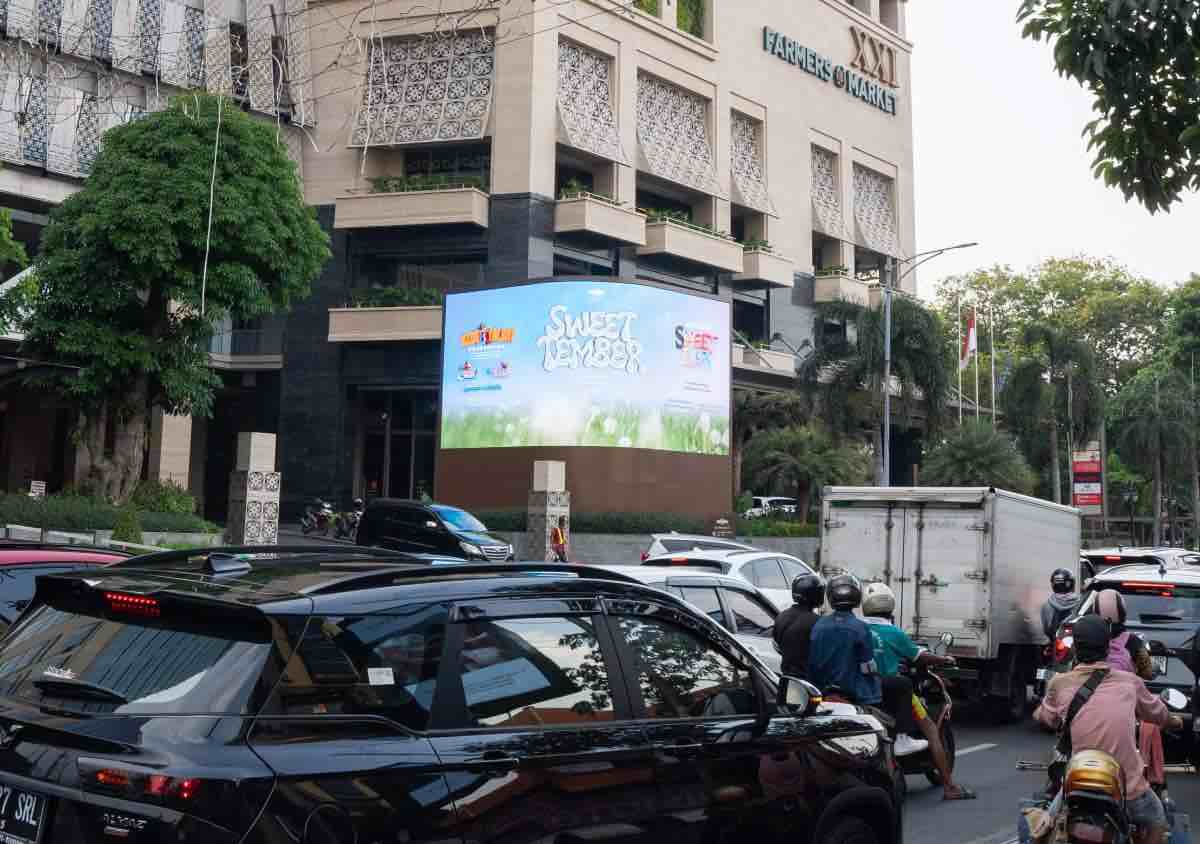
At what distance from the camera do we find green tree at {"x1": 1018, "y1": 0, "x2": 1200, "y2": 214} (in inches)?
357

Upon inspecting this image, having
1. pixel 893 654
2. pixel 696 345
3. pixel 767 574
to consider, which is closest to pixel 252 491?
pixel 696 345

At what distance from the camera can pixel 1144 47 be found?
921cm

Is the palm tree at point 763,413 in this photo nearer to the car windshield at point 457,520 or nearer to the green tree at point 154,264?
the car windshield at point 457,520

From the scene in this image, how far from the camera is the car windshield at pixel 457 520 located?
27.8m

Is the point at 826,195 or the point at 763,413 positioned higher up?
the point at 826,195

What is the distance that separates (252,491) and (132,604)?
23.9 m

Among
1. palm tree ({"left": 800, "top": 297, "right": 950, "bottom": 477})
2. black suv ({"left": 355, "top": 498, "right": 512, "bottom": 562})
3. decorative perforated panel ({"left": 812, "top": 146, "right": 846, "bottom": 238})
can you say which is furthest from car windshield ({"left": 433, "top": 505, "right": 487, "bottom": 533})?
decorative perforated panel ({"left": 812, "top": 146, "right": 846, "bottom": 238})

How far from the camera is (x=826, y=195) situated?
181 feet

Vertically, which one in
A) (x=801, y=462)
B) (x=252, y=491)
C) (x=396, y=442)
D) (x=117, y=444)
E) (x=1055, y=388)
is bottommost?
(x=252, y=491)

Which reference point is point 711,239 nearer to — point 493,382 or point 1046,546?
point 493,382

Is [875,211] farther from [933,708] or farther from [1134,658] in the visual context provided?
[1134,658]

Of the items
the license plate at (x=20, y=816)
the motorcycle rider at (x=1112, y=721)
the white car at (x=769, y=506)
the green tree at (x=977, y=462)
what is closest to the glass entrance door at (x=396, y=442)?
the white car at (x=769, y=506)

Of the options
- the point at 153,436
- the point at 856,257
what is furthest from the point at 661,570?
the point at 856,257

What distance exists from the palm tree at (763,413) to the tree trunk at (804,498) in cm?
257
